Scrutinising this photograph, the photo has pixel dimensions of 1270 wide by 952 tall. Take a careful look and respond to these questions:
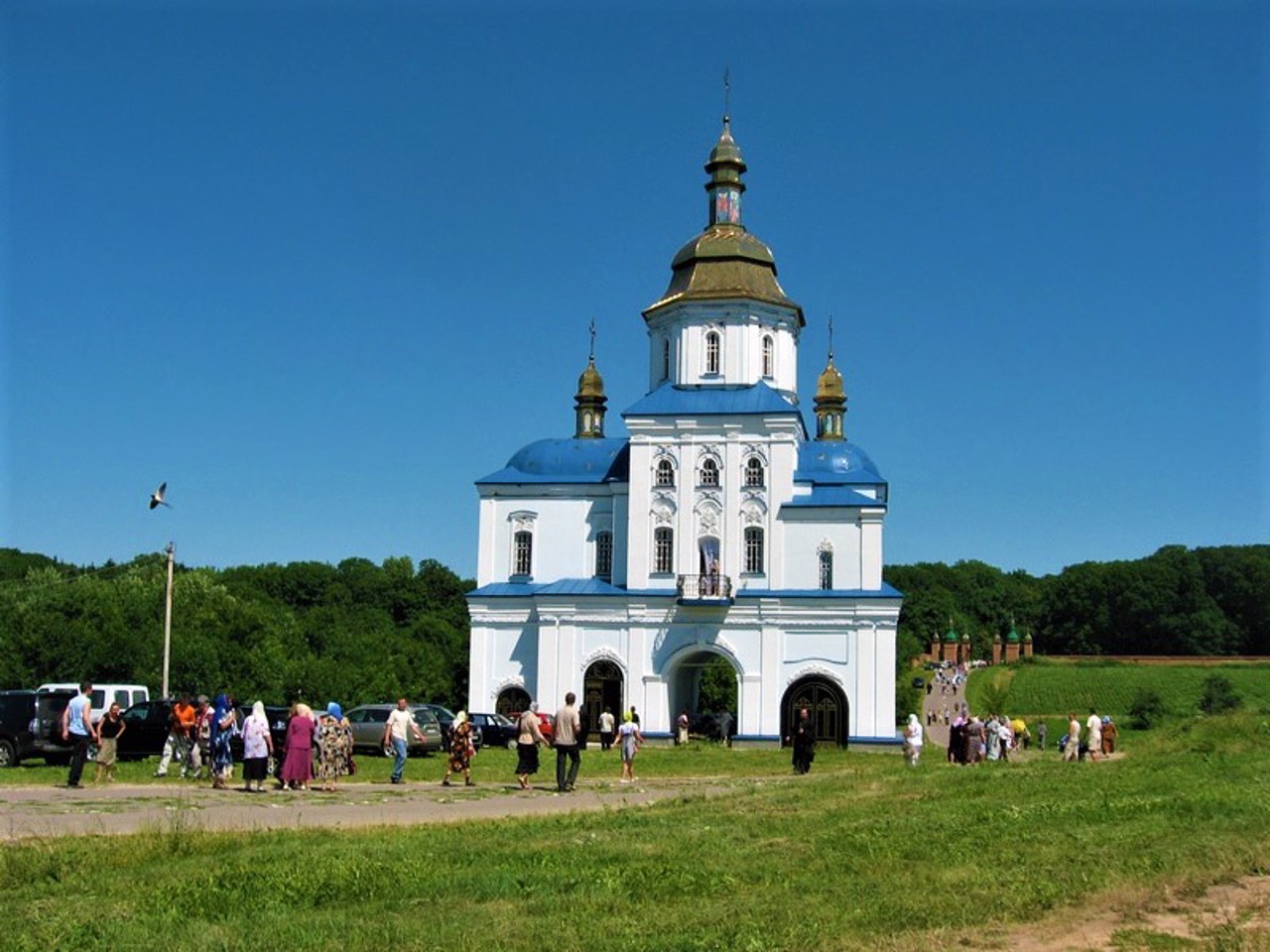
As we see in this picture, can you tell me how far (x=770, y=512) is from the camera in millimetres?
48219

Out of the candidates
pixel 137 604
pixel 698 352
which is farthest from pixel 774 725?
pixel 137 604

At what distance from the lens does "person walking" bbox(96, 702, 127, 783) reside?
74.9 feet

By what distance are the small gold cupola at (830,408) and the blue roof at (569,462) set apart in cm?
820

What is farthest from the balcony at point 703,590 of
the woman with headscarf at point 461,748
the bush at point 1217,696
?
the bush at point 1217,696

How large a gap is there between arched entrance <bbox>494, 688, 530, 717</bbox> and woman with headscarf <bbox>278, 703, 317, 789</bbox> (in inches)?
1108

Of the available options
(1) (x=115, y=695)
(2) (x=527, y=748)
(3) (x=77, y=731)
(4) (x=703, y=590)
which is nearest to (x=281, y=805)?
(3) (x=77, y=731)

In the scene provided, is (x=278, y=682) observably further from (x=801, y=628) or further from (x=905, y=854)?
(x=905, y=854)

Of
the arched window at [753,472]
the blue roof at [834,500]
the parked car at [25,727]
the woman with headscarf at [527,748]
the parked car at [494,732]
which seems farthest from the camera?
the arched window at [753,472]

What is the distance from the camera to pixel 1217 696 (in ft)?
243

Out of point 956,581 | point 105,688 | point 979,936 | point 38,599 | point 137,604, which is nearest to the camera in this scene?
point 979,936

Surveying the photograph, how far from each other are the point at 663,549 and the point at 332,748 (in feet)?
82.5

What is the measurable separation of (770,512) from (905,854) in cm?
3608

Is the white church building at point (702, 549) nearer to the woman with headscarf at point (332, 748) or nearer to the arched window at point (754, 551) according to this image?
the arched window at point (754, 551)

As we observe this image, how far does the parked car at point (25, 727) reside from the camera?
26.8 meters
